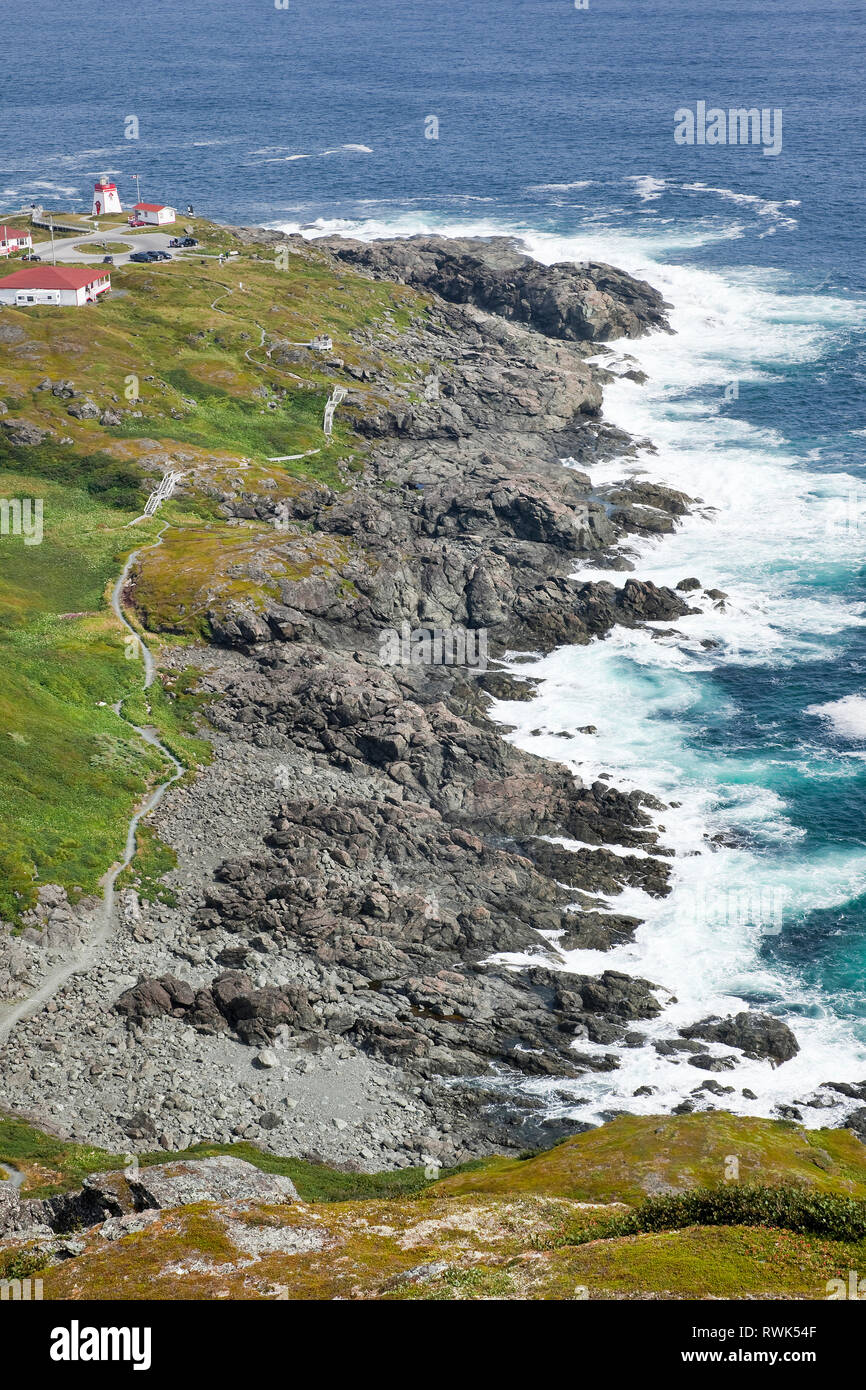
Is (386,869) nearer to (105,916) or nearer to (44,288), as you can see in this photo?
(105,916)

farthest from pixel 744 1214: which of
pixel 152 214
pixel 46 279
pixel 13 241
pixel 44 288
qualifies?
pixel 152 214
